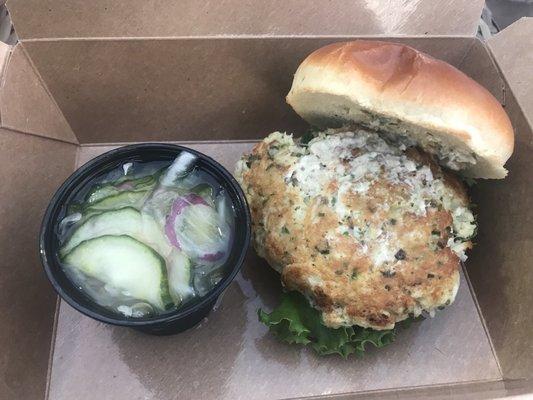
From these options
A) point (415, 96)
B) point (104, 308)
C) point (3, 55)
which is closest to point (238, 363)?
point (104, 308)

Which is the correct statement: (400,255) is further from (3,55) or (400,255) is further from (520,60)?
(3,55)

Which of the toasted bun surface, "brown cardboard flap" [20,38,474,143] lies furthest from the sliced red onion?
"brown cardboard flap" [20,38,474,143]

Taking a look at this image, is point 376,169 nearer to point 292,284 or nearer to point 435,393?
point 292,284

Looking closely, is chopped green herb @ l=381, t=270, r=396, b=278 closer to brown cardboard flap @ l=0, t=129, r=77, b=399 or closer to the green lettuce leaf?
the green lettuce leaf

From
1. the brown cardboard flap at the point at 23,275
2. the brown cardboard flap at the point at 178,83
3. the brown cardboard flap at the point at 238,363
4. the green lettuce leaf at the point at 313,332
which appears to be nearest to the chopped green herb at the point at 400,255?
the green lettuce leaf at the point at 313,332

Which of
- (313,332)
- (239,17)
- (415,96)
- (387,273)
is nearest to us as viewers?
(415,96)

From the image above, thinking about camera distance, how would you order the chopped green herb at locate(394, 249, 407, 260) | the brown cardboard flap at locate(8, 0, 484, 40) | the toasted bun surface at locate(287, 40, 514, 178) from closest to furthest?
the toasted bun surface at locate(287, 40, 514, 178)
the chopped green herb at locate(394, 249, 407, 260)
the brown cardboard flap at locate(8, 0, 484, 40)

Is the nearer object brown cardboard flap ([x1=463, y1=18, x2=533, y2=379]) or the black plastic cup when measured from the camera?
the black plastic cup

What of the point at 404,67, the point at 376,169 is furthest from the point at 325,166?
the point at 404,67
